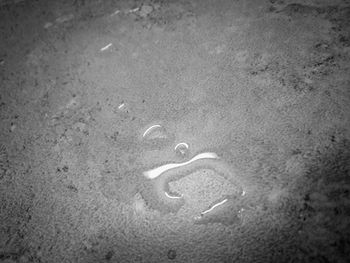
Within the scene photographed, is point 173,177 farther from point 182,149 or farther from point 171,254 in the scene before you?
point 171,254

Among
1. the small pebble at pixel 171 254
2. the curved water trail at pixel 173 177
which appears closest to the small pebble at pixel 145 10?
the curved water trail at pixel 173 177

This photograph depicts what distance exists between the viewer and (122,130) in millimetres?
1547

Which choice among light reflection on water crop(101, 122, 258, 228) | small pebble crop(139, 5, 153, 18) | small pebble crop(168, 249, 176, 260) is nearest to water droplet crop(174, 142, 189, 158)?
light reflection on water crop(101, 122, 258, 228)

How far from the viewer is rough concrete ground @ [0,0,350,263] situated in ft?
3.80

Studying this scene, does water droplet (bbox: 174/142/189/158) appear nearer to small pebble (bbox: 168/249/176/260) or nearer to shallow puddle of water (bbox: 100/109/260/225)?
shallow puddle of water (bbox: 100/109/260/225)

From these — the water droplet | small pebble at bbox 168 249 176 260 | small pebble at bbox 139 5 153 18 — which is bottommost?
small pebble at bbox 168 249 176 260

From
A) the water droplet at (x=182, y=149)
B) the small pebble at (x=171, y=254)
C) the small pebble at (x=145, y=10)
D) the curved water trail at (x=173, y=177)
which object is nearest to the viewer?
the small pebble at (x=171, y=254)

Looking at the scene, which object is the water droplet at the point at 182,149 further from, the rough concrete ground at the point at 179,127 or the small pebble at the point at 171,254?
the small pebble at the point at 171,254

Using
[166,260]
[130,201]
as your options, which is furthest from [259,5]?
[166,260]

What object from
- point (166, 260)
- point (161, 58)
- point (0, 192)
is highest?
point (161, 58)

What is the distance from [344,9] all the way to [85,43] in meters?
1.73

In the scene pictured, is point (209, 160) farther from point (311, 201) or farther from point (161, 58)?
point (161, 58)

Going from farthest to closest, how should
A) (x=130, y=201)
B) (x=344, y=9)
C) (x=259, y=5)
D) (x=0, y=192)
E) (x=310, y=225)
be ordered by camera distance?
(x=259, y=5) → (x=344, y=9) → (x=0, y=192) → (x=130, y=201) → (x=310, y=225)

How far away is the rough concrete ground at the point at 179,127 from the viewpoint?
3.80 ft
